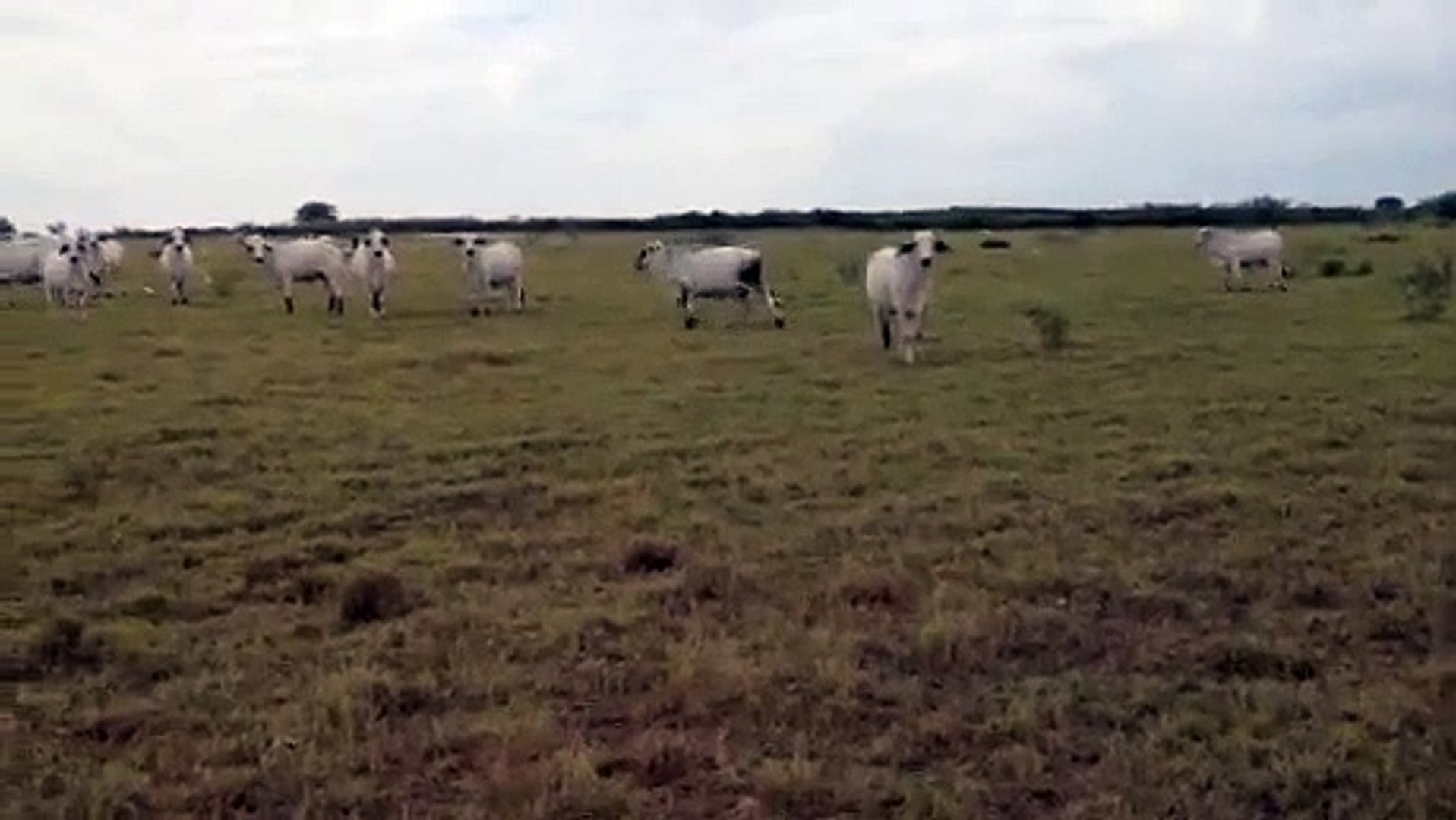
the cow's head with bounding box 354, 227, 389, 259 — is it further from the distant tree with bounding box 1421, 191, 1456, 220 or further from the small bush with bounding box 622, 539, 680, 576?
the distant tree with bounding box 1421, 191, 1456, 220

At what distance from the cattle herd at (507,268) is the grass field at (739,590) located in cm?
196

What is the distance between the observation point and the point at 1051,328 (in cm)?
2064

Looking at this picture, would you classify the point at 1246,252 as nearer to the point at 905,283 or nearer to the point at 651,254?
the point at 651,254

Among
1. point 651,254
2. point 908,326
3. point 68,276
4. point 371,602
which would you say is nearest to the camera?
point 371,602

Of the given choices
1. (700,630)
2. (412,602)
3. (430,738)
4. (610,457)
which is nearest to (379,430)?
(610,457)

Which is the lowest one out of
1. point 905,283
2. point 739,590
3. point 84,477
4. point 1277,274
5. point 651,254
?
point 84,477

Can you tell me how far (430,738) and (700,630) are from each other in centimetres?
176

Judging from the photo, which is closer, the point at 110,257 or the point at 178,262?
the point at 178,262

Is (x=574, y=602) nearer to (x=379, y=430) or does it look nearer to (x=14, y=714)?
(x=14, y=714)

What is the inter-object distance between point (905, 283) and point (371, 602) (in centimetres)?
1222

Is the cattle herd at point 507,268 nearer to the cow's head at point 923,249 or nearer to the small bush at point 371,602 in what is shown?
the cow's head at point 923,249

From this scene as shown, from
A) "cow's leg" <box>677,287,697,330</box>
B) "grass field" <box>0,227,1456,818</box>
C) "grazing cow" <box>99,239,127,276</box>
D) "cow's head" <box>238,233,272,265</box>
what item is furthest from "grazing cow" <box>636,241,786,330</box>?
"grazing cow" <box>99,239,127,276</box>

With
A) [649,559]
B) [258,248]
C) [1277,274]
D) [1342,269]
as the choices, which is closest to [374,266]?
[258,248]

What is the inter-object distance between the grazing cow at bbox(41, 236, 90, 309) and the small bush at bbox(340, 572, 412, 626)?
74.0 feet
